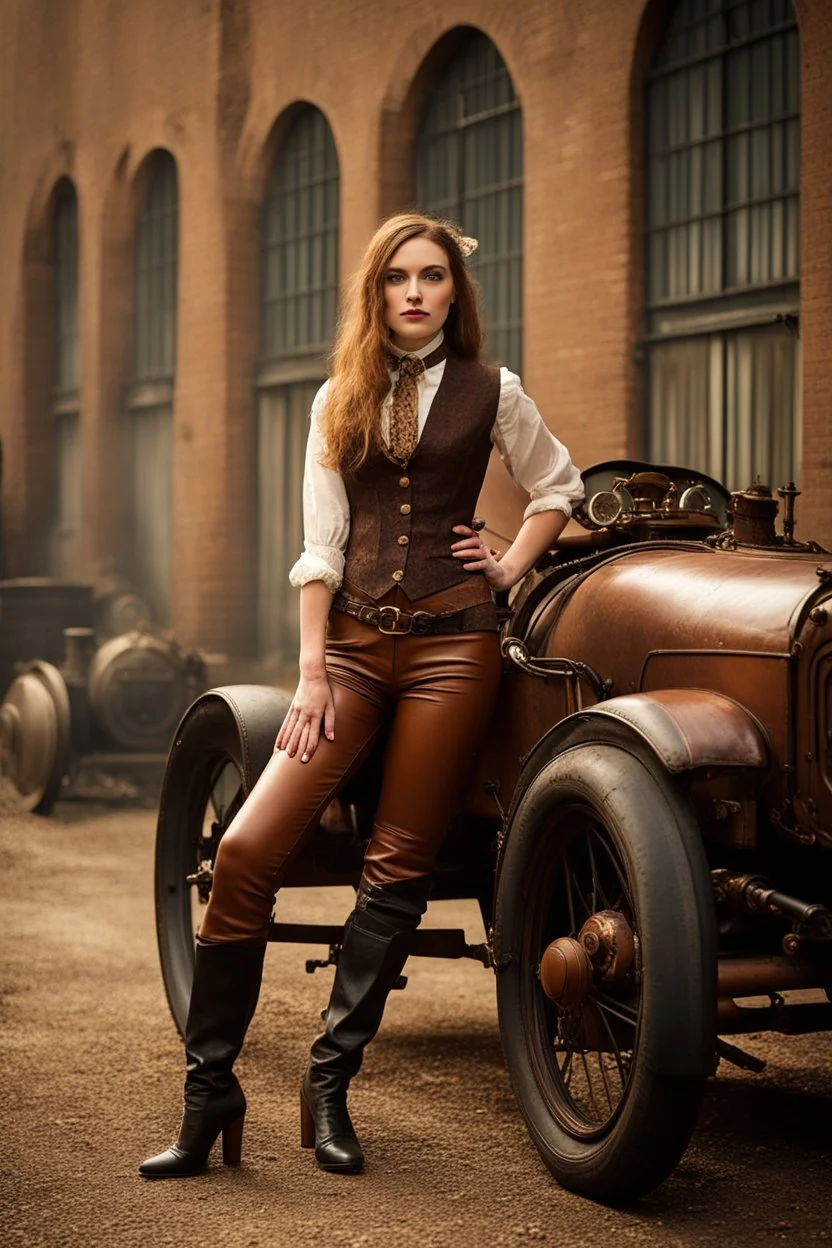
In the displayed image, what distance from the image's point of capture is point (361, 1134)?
3938 mm

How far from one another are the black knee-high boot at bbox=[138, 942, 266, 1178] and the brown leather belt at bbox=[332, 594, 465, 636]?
756mm

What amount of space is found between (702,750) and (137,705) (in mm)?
8170

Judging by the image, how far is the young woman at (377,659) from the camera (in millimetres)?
3631

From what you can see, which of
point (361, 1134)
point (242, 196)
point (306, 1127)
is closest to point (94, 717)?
point (242, 196)

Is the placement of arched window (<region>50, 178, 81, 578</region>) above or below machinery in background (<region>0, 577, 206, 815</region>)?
above

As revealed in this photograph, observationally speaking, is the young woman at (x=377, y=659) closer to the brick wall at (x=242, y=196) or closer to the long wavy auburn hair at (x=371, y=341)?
the long wavy auburn hair at (x=371, y=341)

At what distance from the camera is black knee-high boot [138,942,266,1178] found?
11.7ft

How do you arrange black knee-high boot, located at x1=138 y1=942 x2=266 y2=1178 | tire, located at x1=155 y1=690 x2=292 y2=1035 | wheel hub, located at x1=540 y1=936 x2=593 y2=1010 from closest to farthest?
1. wheel hub, located at x1=540 y1=936 x2=593 y2=1010
2. black knee-high boot, located at x1=138 y1=942 x2=266 y2=1178
3. tire, located at x1=155 y1=690 x2=292 y2=1035

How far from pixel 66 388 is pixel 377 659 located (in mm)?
14544

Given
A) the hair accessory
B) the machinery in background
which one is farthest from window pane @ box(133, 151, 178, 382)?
the hair accessory

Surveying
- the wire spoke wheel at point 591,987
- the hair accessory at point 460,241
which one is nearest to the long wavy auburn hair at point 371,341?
the hair accessory at point 460,241

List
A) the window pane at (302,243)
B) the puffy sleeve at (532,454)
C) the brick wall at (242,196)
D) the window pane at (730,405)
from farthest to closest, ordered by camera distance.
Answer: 1. the window pane at (302,243)
2. the brick wall at (242,196)
3. the window pane at (730,405)
4. the puffy sleeve at (532,454)

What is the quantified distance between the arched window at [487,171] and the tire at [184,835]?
632cm

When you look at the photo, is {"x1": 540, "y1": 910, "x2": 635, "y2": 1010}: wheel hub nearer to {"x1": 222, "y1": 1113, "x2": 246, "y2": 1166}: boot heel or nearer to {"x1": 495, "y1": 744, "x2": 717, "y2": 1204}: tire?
{"x1": 495, "y1": 744, "x2": 717, "y2": 1204}: tire
